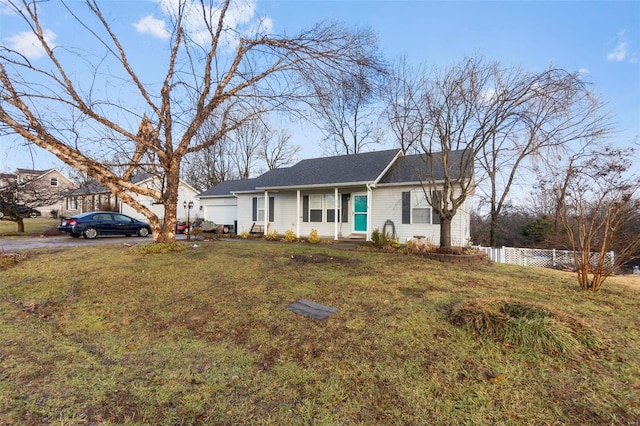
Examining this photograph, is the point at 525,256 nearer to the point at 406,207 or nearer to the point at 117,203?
the point at 406,207

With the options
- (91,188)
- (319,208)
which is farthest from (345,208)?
(91,188)

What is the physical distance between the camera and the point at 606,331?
11.7ft

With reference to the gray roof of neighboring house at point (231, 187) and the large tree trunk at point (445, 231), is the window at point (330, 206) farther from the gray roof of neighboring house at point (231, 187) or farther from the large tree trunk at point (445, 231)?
the gray roof of neighboring house at point (231, 187)

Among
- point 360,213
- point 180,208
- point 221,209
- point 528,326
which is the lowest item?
point 528,326

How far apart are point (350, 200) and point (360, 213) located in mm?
791

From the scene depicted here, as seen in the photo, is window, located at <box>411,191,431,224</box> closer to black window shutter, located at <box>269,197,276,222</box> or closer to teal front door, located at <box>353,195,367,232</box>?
teal front door, located at <box>353,195,367,232</box>

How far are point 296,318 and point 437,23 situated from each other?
366 inches

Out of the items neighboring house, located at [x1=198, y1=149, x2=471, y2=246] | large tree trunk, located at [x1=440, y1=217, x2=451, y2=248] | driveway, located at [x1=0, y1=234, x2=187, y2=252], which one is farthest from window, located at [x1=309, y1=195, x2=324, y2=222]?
driveway, located at [x1=0, y1=234, x2=187, y2=252]

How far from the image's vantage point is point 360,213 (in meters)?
14.1

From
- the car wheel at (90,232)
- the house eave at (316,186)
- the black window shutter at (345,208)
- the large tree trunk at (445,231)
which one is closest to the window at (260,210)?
the house eave at (316,186)

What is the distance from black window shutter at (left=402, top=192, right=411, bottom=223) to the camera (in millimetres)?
12734

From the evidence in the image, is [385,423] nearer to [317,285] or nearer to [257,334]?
[257,334]

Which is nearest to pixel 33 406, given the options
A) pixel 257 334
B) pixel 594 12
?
pixel 257 334

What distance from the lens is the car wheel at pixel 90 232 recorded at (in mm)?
15359
